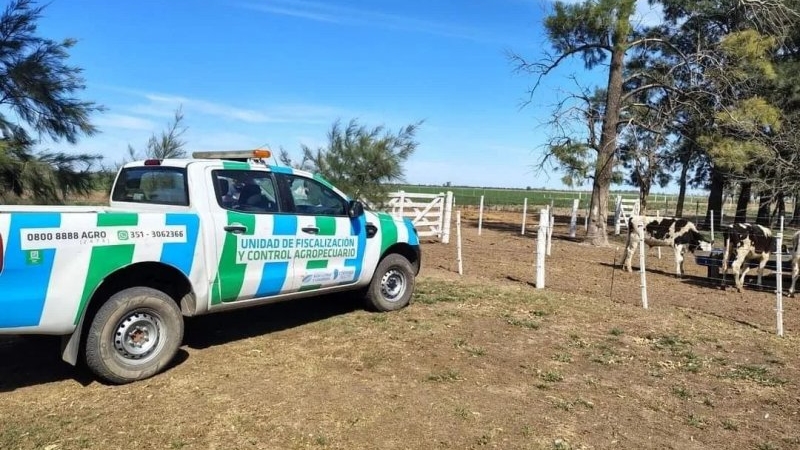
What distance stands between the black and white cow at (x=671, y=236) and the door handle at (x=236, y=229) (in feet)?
32.4

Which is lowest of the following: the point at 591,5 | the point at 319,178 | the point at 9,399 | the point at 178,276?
the point at 9,399

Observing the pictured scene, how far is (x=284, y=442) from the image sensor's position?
12.2 feet

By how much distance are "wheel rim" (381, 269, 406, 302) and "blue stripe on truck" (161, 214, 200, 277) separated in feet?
9.18

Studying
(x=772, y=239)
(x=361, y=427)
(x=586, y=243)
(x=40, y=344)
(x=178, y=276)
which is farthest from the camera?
(x=586, y=243)

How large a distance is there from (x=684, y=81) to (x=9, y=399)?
2070 cm

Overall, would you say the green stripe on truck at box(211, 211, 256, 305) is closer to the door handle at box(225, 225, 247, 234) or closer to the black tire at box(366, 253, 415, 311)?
the door handle at box(225, 225, 247, 234)

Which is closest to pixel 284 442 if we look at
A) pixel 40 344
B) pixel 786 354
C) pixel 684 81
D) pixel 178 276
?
pixel 178 276

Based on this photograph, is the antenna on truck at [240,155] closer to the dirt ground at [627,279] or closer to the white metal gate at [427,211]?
the dirt ground at [627,279]

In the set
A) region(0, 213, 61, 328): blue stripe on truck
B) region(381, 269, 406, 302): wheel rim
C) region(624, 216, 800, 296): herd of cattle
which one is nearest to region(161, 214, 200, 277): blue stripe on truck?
region(0, 213, 61, 328): blue stripe on truck

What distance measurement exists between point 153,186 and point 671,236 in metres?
11.2

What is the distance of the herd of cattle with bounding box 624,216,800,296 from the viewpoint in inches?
425

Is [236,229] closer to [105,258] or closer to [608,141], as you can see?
[105,258]

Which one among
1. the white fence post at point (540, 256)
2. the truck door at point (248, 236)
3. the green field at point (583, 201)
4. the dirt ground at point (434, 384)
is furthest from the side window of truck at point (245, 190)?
the green field at point (583, 201)

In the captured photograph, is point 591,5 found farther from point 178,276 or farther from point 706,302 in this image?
point 178,276
